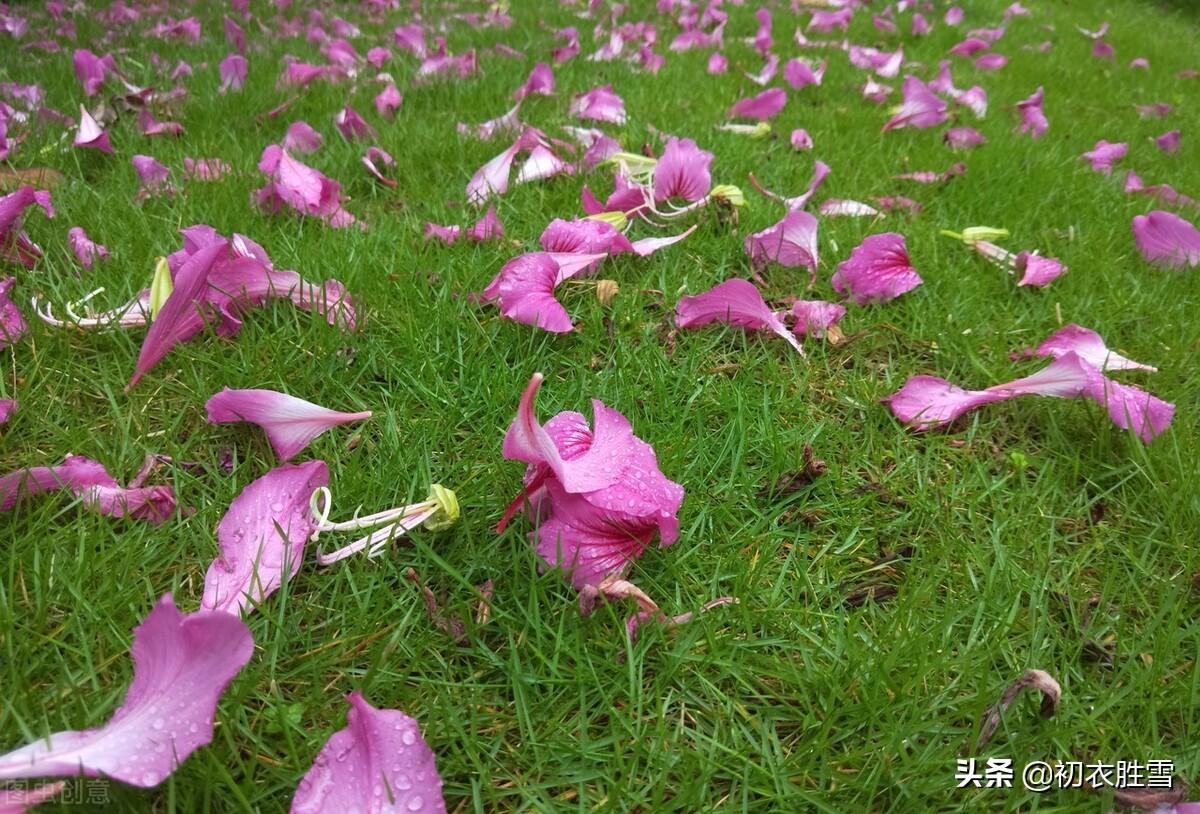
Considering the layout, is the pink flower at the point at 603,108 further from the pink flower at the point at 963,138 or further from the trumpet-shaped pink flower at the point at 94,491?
the trumpet-shaped pink flower at the point at 94,491

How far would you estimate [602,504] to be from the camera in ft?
3.56

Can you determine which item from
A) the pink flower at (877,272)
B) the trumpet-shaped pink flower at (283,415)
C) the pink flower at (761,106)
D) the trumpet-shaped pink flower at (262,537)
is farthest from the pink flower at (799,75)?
the trumpet-shaped pink flower at (262,537)

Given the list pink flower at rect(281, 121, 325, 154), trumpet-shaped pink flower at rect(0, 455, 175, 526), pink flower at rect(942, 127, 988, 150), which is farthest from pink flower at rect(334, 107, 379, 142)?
pink flower at rect(942, 127, 988, 150)

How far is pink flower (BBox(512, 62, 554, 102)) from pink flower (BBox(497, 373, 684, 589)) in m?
2.28

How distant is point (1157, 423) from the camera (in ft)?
4.66

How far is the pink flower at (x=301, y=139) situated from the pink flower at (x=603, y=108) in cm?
96

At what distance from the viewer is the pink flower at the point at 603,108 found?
2879 millimetres

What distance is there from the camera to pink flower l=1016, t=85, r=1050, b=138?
329 cm

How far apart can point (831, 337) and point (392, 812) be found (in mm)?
1299

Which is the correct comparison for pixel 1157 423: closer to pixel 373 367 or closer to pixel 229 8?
pixel 373 367

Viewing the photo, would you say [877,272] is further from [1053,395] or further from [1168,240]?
[1168,240]

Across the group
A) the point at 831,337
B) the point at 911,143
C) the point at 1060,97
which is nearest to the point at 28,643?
the point at 831,337

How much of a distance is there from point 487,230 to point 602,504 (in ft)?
3.62

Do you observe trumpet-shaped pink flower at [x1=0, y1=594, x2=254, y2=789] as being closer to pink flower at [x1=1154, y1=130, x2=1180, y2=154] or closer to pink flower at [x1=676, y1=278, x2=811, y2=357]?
pink flower at [x1=676, y1=278, x2=811, y2=357]
